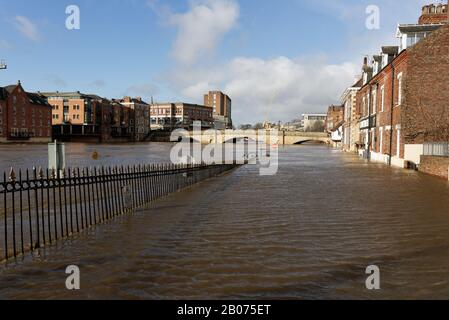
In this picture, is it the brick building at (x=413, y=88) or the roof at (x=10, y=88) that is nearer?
the brick building at (x=413, y=88)

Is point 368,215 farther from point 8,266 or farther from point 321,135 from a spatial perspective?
point 321,135

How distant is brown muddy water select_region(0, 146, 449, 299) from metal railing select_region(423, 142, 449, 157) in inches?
442

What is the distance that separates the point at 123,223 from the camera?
9.75m

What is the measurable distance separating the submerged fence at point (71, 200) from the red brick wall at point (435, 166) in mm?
11737

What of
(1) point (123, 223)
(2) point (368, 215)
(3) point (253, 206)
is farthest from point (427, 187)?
(1) point (123, 223)

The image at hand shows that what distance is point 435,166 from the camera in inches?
856

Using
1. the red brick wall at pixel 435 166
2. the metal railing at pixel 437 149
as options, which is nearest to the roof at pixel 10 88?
the metal railing at pixel 437 149

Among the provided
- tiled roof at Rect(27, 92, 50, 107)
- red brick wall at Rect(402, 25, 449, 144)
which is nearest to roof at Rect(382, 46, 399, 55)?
red brick wall at Rect(402, 25, 449, 144)

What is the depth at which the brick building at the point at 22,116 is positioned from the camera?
3728 inches

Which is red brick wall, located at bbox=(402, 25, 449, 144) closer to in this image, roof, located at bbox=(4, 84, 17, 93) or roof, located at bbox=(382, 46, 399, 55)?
roof, located at bbox=(382, 46, 399, 55)

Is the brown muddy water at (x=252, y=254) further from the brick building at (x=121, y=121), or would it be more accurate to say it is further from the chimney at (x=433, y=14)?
the brick building at (x=121, y=121)

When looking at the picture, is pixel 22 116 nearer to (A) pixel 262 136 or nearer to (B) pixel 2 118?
(B) pixel 2 118

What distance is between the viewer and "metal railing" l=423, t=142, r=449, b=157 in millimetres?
22319
